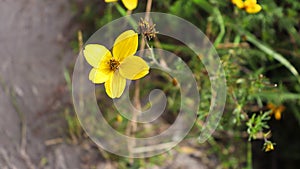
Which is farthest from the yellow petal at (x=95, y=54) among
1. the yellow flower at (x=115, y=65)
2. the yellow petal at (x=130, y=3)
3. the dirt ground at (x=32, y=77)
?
the dirt ground at (x=32, y=77)

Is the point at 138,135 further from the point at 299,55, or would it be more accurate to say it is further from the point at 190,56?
the point at 299,55

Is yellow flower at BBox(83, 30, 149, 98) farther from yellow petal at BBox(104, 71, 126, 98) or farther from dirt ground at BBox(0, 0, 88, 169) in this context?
dirt ground at BBox(0, 0, 88, 169)

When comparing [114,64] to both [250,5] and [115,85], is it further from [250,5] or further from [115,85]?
[250,5]

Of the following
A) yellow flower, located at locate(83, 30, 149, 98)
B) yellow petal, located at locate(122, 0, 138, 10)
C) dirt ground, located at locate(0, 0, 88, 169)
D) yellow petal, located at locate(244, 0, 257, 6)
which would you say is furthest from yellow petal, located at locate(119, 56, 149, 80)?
dirt ground, located at locate(0, 0, 88, 169)

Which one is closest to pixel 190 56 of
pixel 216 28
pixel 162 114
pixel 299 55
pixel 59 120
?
pixel 216 28

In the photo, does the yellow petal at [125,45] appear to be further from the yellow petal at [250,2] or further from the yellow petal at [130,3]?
the yellow petal at [250,2]

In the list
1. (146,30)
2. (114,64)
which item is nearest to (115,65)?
(114,64)

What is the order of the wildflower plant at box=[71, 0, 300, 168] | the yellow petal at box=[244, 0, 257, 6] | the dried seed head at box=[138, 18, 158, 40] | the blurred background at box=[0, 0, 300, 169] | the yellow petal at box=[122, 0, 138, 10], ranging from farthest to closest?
the blurred background at box=[0, 0, 300, 169] < the wildflower plant at box=[71, 0, 300, 168] < the yellow petal at box=[244, 0, 257, 6] < the yellow petal at box=[122, 0, 138, 10] < the dried seed head at box=[138, 18, 158, 40]
